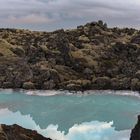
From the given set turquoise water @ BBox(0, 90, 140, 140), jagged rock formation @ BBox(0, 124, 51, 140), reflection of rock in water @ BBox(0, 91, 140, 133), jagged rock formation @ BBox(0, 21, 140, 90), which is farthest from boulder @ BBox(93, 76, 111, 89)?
jagged rock formation @ BBox(0, 124, 51, 140)

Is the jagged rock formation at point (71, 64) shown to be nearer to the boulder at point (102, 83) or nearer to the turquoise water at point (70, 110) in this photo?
the boulder at point (102, 83)

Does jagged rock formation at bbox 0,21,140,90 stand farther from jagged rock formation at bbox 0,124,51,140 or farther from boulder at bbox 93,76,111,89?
jagged rock formation at bbox 0,124,51,140

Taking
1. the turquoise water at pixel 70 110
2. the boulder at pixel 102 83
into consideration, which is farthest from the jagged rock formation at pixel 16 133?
the boulder at pixel 102 83

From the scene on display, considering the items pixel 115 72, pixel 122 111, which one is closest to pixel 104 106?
pixel 122 111

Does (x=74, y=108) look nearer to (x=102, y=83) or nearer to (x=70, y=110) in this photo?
(x=70, y=110)

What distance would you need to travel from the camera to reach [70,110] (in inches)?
4577

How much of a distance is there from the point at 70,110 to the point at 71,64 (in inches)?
1948

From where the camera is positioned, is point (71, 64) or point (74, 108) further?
point (71, 64)

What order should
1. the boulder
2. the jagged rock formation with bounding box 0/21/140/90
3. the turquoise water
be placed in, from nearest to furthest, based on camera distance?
the turquoise water < the boulder < the jagged rock formation with bounding box 0/21/140/90

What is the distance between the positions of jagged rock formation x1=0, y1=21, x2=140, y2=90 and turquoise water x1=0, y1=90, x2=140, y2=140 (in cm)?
597


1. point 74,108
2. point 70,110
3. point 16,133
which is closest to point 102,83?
point 74,108

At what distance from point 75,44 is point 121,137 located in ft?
361

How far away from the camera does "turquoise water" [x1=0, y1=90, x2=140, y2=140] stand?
92.2 m

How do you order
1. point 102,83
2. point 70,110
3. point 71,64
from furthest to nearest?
point 71,64, point 102,83, point 70,110
